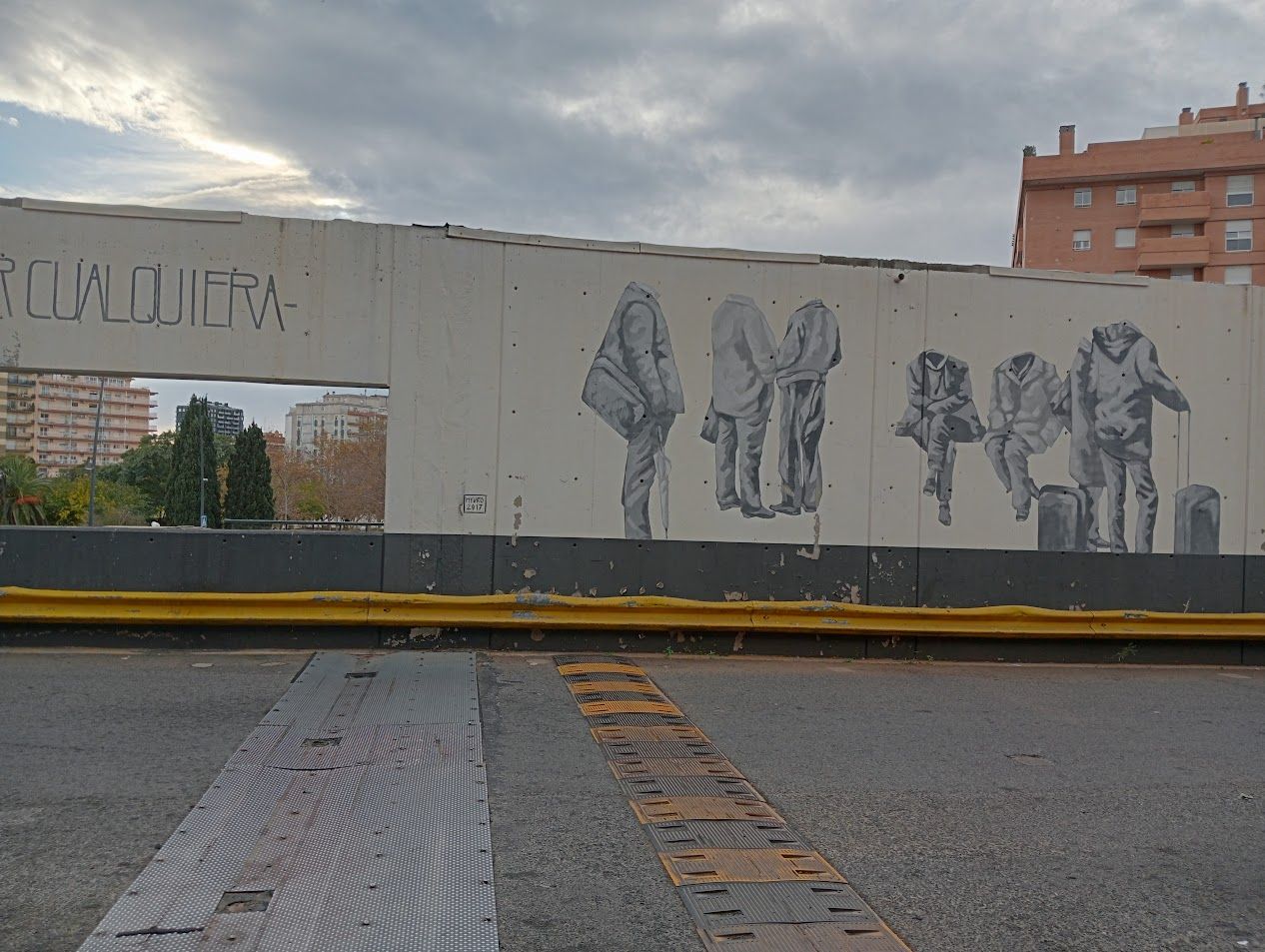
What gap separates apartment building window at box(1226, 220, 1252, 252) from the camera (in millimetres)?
53688

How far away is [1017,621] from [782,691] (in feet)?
9.54

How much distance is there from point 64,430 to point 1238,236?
192ft

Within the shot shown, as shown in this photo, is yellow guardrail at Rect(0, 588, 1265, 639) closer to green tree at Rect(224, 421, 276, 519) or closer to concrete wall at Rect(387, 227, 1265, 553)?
concrete wall at Rect(387, 227, 1265, 553)

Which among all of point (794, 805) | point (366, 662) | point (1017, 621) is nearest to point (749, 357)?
point (1017, 621)

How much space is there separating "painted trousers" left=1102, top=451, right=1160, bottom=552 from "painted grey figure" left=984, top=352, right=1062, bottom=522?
0.71m

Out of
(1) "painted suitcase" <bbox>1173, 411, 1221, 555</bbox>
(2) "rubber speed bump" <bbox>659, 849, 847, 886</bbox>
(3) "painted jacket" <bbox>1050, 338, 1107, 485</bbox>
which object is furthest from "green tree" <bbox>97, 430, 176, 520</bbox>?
(1) "painted suitcase" <bbox>1173, 411, 1221, 555</bbox>

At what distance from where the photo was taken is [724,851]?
4.39 meters

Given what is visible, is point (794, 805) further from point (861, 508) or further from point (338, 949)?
point (861, 508)

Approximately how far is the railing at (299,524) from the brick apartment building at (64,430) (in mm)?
1436

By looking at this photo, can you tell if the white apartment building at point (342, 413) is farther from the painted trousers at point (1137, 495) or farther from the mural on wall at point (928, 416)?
the painted trousers at point (1137, 495)

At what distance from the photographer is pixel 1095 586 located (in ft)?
32.0

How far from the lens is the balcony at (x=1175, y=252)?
177 feet

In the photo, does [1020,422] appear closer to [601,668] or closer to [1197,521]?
[1197,521]

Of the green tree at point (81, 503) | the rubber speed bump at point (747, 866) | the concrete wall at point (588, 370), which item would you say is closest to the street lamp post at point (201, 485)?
the green tree at point (81, 503)
